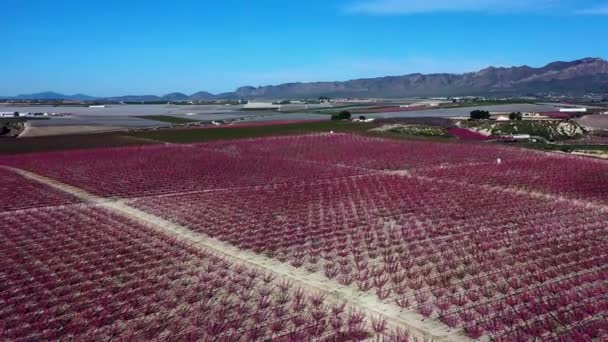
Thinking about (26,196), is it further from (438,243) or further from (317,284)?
(438,243)

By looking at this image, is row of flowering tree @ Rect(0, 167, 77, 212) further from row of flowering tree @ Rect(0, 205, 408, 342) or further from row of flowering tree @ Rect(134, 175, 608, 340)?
row of flowering tree @ Rect(0, 205, 408, 342)

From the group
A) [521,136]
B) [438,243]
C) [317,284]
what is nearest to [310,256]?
[317,284]

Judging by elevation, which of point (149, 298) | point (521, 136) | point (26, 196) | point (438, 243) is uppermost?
point (149, 298)

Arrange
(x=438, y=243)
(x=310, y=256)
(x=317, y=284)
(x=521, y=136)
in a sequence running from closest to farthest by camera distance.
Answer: (x=317, y=284), (x=310, y=256), (x=438, y=243), (x=521, y=136)

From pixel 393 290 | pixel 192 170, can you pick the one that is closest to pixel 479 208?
pixel 393 290

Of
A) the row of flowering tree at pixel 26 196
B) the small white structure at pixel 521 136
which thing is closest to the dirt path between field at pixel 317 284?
the row of flowering tree at pixel 26 196
